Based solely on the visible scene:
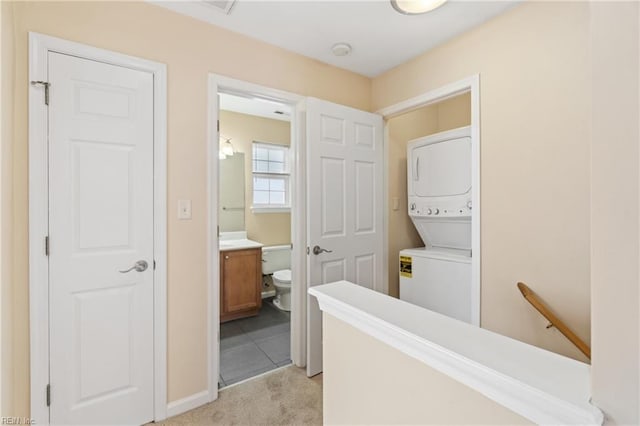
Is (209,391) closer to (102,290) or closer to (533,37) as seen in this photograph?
(102,290)

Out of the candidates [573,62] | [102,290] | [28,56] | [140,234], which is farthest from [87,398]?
[573,62]

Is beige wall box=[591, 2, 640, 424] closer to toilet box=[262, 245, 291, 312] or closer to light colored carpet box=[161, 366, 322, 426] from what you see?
light colored carpet box=[161, 366, 322, 426]

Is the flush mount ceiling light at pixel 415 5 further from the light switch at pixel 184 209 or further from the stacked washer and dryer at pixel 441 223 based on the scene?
the light switch at pixel 184 209

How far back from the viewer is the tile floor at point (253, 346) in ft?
7.38

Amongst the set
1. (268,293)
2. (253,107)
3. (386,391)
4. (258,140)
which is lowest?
(268,293)

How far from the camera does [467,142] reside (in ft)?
7.42

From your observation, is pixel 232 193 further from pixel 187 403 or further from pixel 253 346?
pixel 187 403

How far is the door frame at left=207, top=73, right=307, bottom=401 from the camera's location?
6.22ft

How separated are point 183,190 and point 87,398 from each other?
4.00 feet

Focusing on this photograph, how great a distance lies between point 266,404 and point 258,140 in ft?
10.1

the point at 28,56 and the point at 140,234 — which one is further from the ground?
the point at 28,56

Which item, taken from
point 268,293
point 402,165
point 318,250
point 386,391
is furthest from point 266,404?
point 402,165

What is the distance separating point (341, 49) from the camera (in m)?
2.17

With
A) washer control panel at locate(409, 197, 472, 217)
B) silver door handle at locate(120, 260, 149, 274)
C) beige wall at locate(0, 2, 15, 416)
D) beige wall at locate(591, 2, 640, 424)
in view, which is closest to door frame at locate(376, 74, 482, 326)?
washer control panel at locate(409, 197, 472, 217)
